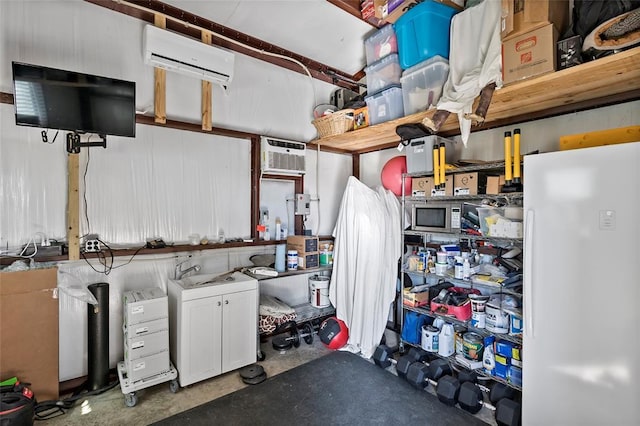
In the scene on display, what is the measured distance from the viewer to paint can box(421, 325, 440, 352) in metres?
2.89

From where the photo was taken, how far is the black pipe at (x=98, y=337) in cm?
242

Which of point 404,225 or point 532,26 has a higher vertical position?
point 532,26

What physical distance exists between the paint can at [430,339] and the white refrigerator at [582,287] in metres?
0.88

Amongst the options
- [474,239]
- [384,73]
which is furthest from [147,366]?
[384,73]

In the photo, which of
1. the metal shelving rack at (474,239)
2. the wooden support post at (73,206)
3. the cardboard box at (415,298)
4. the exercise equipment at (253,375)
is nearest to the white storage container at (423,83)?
the metal shelving rack at (474,239)

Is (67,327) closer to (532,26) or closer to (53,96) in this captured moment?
(53,96)

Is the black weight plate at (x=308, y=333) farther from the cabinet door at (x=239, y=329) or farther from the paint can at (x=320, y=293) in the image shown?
the cabinet door at (x=239, y=329)

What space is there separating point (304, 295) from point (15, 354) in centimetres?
262

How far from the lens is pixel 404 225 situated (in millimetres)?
3289

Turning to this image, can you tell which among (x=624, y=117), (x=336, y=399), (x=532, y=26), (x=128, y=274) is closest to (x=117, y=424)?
(x=128, y=274)

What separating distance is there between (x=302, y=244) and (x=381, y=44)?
7.29 feet

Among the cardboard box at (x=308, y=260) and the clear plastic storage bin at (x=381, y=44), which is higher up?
the clear plastic storage bin at (x=381, y=44)

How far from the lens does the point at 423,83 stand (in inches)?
105

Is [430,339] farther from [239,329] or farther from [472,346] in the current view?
[239,329]
